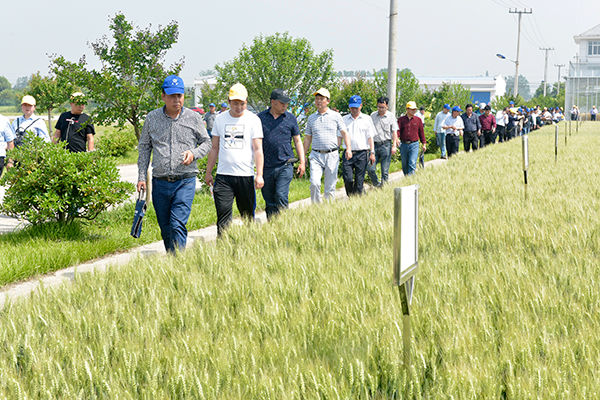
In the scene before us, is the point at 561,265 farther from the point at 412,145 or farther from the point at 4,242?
the point at 412,145

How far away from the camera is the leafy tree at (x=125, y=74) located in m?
10.8

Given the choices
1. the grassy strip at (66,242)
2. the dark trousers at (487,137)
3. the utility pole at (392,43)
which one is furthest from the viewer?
the dark trousers at (487,137)

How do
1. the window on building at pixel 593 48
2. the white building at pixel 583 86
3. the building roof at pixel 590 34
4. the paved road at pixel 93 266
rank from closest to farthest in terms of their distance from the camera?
the paved road at pixel 93 266 → the white building at pixel 583 86 → the building roof at pixel 590 34 → the window on building at pixel 593 48

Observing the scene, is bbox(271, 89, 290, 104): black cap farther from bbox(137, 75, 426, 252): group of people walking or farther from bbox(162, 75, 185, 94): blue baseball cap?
bbox(162, 75, 185, 94): blue baseball cap

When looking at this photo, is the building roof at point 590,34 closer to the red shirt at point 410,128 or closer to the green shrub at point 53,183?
the red shirt at point 410,128

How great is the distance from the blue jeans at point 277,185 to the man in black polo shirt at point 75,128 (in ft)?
10.3

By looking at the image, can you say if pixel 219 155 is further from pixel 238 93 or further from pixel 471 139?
pixel 471 139

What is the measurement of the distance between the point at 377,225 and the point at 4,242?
4562 millimetres

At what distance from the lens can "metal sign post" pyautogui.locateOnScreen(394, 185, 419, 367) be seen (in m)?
2.75

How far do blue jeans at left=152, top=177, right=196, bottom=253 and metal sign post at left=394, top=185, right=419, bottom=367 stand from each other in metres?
3.87

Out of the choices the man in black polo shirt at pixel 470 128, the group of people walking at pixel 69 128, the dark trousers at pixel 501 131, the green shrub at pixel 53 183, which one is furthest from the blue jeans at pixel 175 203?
the dark trousers at pixel 501 131

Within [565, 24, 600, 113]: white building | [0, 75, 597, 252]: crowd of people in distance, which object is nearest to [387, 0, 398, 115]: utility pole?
[0, 75, 597, 252]: crowd of people in distance

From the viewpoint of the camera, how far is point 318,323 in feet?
11.6

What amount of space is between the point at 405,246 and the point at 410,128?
38.5 ft
